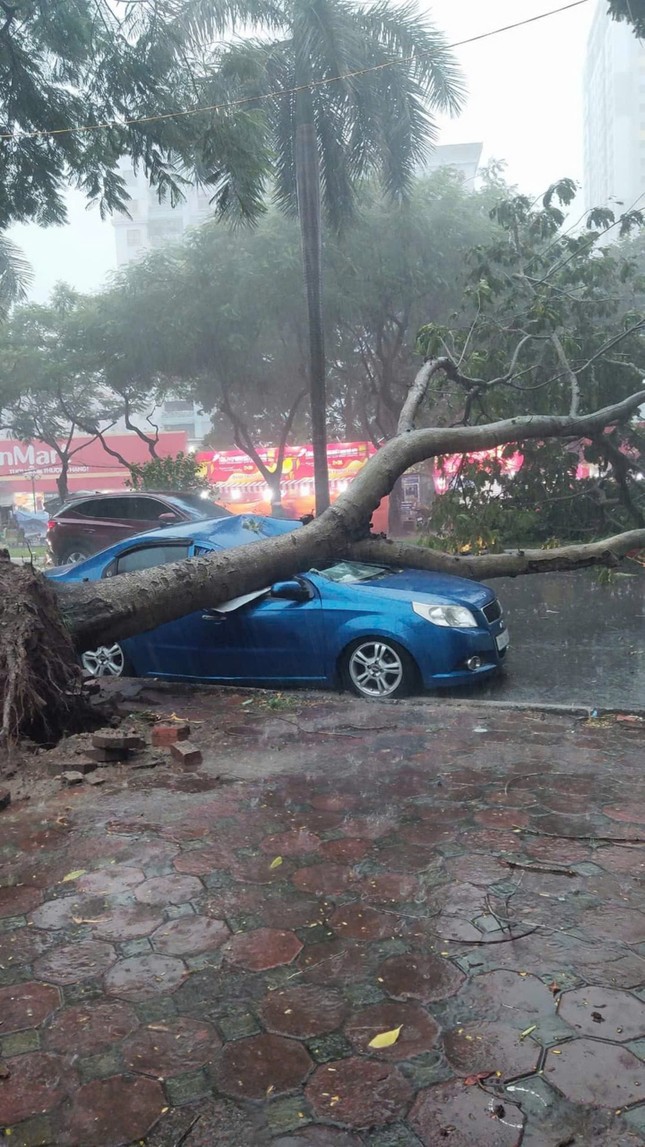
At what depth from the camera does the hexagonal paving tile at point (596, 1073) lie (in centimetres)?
240

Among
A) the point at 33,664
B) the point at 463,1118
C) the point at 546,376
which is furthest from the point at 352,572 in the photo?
the point at 546,376

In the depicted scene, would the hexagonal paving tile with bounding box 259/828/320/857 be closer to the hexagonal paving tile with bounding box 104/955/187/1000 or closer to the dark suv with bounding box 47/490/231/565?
the hexagonal paving tile with bounding box 104/955/187/1000

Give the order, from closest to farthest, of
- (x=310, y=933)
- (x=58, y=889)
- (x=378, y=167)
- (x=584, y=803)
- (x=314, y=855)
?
(x=310, y=933)
(x=58, y=889)
(x=314, y=855)
(x=584, y=803)
(x=378, y=167)

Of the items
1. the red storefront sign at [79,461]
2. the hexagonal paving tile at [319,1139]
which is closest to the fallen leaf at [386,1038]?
the hexagonal paving tile at [319,1139]

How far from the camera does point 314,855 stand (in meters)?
4.02

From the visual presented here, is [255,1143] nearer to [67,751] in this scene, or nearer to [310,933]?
[310,933]

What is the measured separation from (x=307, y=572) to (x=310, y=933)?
14.8ft

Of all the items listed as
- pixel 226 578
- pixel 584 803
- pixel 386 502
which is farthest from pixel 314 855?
pixel 386 502

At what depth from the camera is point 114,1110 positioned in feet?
7.86

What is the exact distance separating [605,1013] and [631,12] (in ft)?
35.2

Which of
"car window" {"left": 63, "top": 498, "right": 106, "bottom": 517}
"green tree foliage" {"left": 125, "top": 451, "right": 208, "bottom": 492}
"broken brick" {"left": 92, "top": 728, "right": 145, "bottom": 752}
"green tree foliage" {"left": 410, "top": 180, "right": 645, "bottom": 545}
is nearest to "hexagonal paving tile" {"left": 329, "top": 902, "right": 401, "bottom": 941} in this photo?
"broken brick" {"left": 92, "top": 728, "right": 145, "bottom": 752}

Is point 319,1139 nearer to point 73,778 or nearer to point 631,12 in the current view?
point 73,778

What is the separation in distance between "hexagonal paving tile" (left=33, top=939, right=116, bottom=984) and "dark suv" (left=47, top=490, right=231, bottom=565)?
1080 centimetres

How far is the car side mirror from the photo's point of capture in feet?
23.9
